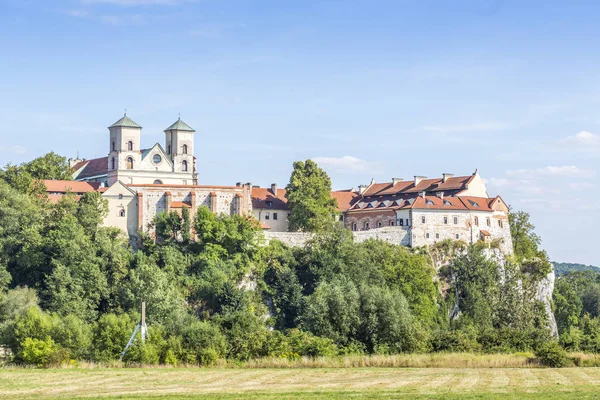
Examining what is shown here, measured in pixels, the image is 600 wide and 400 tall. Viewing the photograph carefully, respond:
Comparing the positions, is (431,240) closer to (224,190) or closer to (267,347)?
(224,190)

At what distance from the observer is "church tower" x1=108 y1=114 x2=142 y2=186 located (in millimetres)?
87500

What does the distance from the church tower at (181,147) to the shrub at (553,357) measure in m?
46.7

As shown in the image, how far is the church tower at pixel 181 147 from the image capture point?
91.3 m

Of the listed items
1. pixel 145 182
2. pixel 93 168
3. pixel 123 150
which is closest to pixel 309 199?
pixel 145 182

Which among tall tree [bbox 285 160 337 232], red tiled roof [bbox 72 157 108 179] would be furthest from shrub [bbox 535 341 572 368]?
red tiled roof [bbox 72 157 108 179]

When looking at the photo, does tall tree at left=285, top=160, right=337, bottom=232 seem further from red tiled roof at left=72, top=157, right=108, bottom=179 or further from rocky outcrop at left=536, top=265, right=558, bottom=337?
rocky outcrop at left=536, top=265, right=558, bottom=337

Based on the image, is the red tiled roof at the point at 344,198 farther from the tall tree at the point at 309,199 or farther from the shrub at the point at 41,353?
the shrub at the point at 41,353

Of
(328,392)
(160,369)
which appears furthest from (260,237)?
(328,392)

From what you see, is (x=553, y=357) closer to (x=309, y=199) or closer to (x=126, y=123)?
(x=309, y=199)

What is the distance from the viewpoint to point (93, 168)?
91.8m

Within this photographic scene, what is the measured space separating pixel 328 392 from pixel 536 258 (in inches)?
2275

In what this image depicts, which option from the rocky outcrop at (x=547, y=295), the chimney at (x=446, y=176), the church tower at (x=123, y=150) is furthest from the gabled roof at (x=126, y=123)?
the rocky outcrop at (x=547, y=295)

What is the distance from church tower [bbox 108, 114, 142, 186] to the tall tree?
502 inches

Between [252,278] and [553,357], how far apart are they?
34.4m
